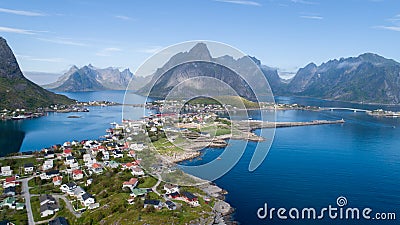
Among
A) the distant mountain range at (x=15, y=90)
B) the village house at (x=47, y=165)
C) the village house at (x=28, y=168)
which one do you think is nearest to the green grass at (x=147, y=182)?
the village house at (x=47, y=165)

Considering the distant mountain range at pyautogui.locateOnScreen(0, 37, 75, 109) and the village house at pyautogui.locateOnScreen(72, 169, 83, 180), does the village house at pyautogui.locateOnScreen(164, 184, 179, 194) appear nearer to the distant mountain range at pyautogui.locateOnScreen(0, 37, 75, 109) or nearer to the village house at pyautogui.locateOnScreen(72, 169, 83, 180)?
the village house at pyautogui.locateOnScreen(72, 169, 83, 180)

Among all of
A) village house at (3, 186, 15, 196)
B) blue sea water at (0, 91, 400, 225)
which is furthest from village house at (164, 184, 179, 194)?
village house at (3, 186, 15, 196)

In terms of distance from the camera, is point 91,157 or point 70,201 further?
point 91,157

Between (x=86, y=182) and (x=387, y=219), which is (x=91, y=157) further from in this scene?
(x=387, y=219)

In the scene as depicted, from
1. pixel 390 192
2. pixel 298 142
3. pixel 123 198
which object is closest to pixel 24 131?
pixel 123 198

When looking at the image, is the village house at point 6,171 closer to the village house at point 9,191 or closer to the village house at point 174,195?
the village house at point 9,191

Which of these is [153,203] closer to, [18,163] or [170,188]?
[170,188]
